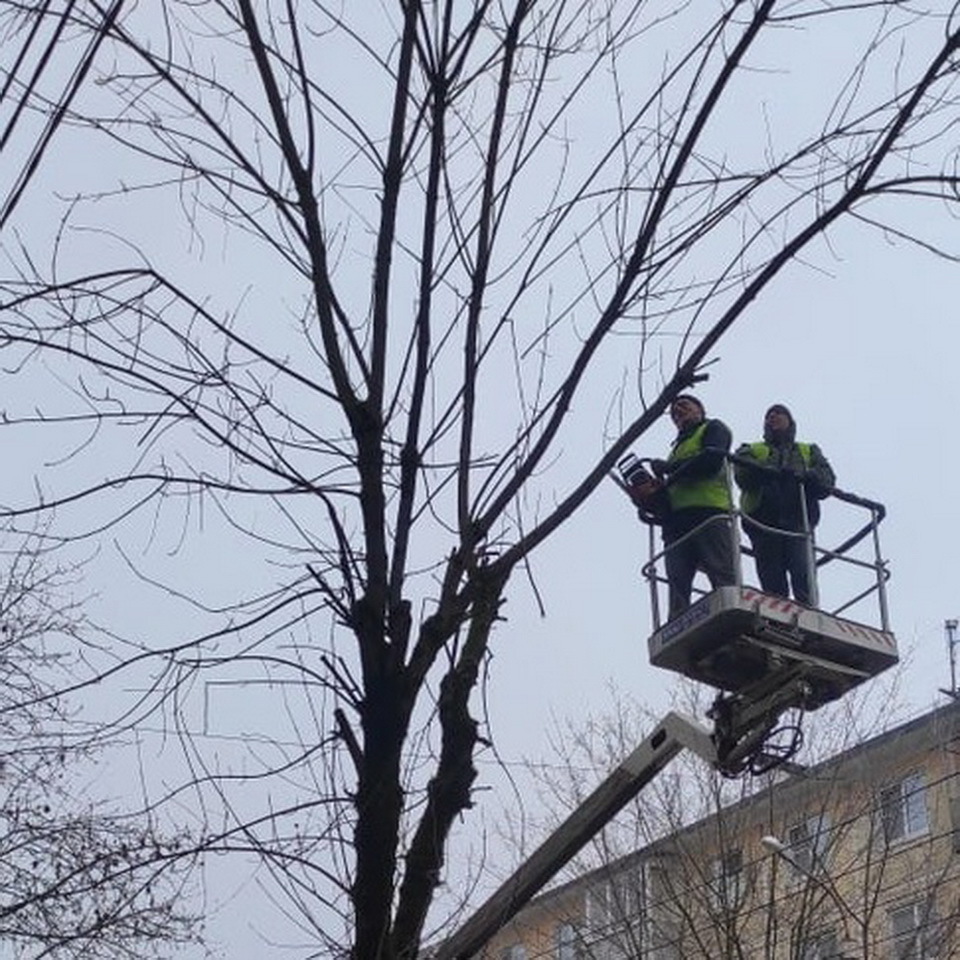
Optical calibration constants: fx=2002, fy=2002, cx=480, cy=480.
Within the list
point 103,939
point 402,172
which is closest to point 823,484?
point 402,172

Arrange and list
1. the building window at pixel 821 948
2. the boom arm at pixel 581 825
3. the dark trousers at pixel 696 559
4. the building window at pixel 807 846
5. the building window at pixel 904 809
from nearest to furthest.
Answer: the boom arm at pixel 581 825 < the dark trousers at pixel 696 559 < the building window at pixel 807 846 < the building window at pixel 821 948 < the building window at pixel 904 809

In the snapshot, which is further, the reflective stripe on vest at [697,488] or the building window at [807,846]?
the building window at [807,846]

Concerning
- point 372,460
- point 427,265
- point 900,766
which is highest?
point 900,766

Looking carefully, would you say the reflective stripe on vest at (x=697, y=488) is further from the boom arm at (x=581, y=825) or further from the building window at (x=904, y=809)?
the building window at (x=904, y=809)

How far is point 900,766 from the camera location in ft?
86.6

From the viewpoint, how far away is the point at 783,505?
32.9ft

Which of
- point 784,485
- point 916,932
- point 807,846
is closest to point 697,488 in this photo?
point 784,485

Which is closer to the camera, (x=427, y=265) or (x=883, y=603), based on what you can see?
(x=427, y=265)

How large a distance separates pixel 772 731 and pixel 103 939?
19.9ft

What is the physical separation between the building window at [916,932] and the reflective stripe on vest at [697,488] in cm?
1020

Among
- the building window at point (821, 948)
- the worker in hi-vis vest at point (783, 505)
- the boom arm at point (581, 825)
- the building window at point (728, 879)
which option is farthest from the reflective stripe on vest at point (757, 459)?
the building window at point (728, 879)

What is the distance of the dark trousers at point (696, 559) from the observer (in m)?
9.61

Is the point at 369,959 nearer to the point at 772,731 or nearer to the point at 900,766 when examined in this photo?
the point at 772,731

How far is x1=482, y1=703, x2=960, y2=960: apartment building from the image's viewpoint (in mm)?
18500
